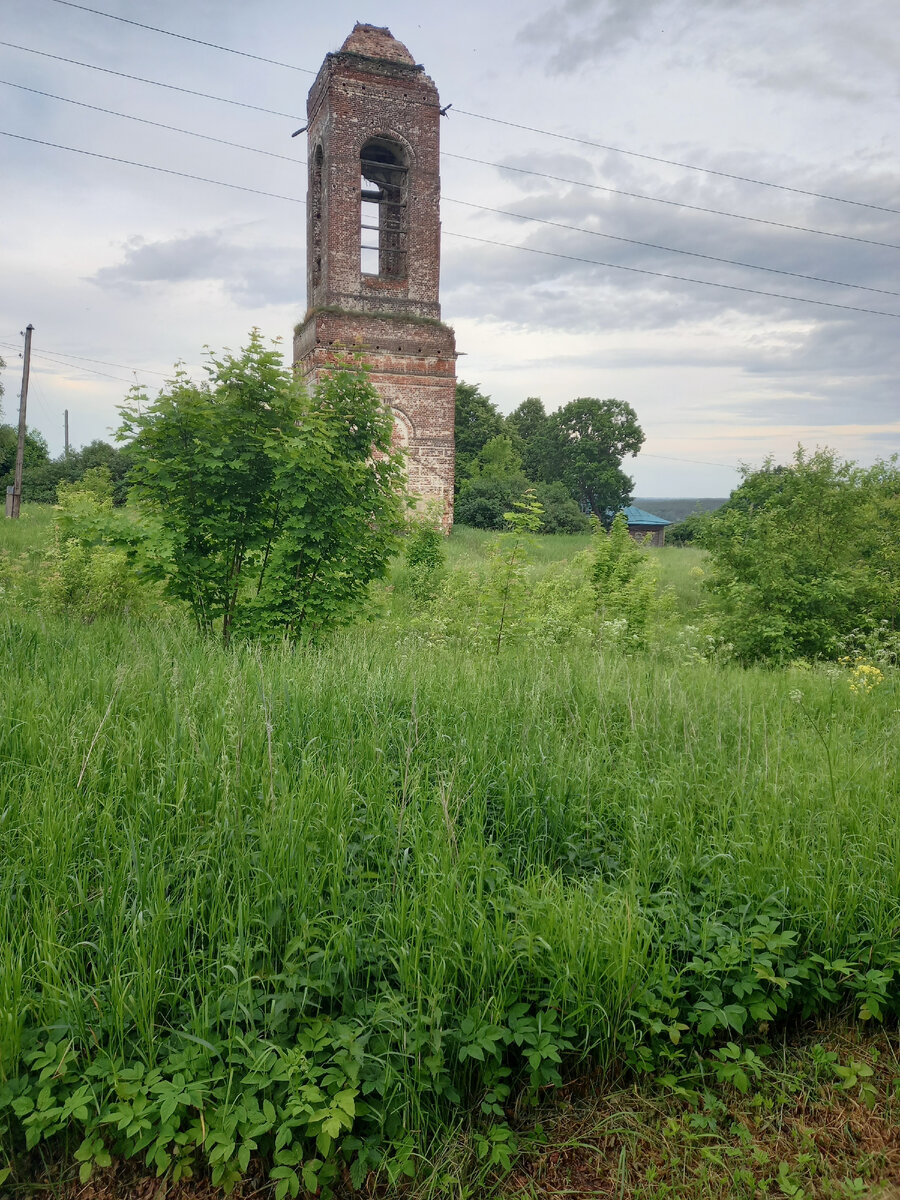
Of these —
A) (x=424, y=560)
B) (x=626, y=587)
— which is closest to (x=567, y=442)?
(x=424, y=560)

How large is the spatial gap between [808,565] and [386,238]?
17.7 m

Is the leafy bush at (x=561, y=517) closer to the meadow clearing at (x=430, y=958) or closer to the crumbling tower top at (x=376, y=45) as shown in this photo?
Answer: the crumbling tower top at (x=376, y=45)

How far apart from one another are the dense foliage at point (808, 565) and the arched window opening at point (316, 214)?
52.7 feet

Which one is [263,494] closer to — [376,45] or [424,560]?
[424,560]

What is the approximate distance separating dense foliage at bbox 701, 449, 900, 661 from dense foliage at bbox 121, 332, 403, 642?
19.9ft

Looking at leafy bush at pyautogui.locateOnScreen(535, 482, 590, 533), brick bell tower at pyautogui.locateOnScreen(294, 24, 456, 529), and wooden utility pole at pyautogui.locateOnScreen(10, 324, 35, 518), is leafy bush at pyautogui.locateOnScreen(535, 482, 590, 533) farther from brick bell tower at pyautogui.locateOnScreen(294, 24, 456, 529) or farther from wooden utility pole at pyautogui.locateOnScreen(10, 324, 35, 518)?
wooden utility pole at pyautogui.locateOnScreen(10, 324, 35, 518)

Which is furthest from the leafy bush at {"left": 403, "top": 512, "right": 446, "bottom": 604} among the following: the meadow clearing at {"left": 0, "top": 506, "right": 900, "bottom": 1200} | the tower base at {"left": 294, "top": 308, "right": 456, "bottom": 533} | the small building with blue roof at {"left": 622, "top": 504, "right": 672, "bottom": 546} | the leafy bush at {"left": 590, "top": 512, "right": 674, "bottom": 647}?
the small building with blue roof at {"left": 622, "top": 504, "right": 672, "bottom": 546}

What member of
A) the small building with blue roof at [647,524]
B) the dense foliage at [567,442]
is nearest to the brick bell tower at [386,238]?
the dense foliage at [567,442]

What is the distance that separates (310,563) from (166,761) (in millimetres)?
3570

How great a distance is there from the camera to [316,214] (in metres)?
22.9

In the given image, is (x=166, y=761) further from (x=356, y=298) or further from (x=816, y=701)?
(x=356, y=298)

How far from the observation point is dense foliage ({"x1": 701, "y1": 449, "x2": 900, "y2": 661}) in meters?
10.4

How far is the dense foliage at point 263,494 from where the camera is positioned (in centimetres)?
636

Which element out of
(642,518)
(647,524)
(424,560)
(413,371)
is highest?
(413,371)
